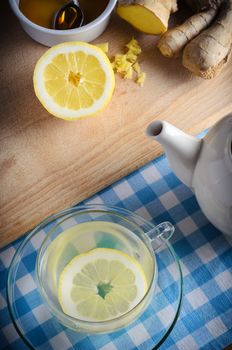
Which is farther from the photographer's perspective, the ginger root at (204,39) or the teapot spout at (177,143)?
the ginger root at (204,39)

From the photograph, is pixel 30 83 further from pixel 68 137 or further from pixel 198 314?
pixel 198 314

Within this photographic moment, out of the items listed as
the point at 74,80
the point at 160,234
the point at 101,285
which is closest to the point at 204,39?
the point at 74,80

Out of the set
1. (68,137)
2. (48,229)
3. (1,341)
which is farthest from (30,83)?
(1,341)

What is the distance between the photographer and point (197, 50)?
A: 42.1 inches

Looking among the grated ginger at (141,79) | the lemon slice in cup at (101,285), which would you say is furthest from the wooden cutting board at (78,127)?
the lemon slice in cup at (101,285)

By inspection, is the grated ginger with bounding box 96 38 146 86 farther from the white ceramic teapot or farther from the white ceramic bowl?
the white ceramic teapot

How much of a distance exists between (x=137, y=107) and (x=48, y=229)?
10.5 inches

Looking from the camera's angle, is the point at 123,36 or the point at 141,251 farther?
the point at 123,36

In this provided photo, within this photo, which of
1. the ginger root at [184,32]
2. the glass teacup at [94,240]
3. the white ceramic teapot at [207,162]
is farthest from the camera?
the ginger root at [184,32]

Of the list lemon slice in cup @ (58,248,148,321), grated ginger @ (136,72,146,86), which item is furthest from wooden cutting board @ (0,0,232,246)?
lemon slice in cup @ (58,248,148,321)

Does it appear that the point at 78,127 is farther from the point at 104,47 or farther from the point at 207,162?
the point at 207,162

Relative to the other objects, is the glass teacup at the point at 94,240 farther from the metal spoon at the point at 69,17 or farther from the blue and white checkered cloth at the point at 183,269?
the metal spoon at the point at 69,17

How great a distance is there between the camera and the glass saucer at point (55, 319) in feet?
3.14

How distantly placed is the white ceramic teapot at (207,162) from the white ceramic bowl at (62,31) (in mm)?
254
